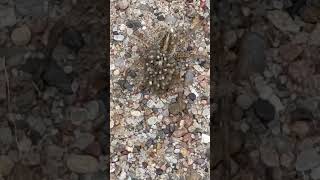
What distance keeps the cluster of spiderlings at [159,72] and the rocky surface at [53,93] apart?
0.98m

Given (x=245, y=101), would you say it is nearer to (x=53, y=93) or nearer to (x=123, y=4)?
(x=53, y=93)

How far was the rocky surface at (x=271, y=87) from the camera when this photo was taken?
2.98 metres

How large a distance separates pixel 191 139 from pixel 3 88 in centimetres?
139

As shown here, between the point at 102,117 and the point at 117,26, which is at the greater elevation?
the point at 117,26

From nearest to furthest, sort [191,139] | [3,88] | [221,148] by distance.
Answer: [191,139]
[221,148]
[3,88]

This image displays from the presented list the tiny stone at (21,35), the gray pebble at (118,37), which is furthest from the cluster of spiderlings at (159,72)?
the tiny stone at (21,35)

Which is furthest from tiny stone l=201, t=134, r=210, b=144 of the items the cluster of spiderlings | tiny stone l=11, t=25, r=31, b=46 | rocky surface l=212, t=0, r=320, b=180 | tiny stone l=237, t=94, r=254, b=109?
tiny stone l=11, t=25, r=31, b=46

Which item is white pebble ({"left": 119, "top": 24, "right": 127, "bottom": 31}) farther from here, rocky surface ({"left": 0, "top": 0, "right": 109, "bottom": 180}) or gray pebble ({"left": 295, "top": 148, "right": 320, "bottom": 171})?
gray pebble ({"left": 295, "top": 148, "right": 320, "bottom": 171})

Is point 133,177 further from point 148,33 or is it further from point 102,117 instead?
point 102,117

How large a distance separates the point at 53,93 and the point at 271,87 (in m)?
1.10

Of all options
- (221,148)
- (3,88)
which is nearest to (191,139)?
(221,148)

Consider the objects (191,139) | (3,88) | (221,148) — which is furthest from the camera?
(3,88)

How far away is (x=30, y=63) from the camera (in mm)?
3166

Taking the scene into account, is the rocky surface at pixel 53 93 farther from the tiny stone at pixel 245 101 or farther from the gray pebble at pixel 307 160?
the gray pebble at pixel 307 160
